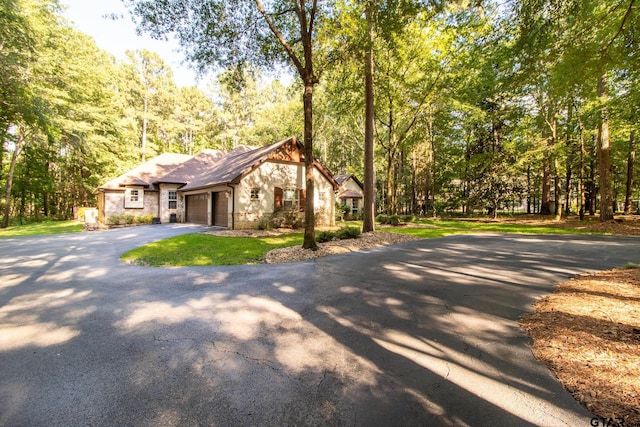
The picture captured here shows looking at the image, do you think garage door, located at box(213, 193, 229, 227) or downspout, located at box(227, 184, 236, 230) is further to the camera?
garage door, located at box(213, 193, 229, 227)

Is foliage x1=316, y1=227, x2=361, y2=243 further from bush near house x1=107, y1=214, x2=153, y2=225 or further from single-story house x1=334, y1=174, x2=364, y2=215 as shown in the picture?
single-story house x1=334, y1=174, x2=364, y2=215

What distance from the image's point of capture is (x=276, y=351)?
3240 millimetres

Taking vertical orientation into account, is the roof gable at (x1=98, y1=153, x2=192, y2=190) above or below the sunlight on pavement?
above

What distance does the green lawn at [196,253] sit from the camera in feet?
26.8

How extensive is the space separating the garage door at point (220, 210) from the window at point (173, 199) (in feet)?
22.0

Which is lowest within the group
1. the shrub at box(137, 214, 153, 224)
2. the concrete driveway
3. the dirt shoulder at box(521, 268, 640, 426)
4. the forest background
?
the concrete driveway

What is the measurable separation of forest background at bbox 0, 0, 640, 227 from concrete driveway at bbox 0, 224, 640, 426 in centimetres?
585

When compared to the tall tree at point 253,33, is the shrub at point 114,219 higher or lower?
lower

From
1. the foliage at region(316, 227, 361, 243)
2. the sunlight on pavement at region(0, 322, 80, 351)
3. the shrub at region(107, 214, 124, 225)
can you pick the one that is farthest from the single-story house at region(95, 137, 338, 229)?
the sunlight on pavement at region(0, 322, 80, 351)

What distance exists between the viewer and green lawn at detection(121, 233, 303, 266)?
8.18 meters

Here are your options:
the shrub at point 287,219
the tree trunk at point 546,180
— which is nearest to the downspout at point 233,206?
the shrub at point 287,219

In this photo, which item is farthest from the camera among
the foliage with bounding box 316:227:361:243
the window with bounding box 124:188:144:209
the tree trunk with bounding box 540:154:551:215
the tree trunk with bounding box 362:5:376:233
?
the tree trunk with bounding box 540:154:551:215

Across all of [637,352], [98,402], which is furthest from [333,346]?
[637,352]

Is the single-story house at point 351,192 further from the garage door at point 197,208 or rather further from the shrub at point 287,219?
Answer: the garage door at point 197,208
